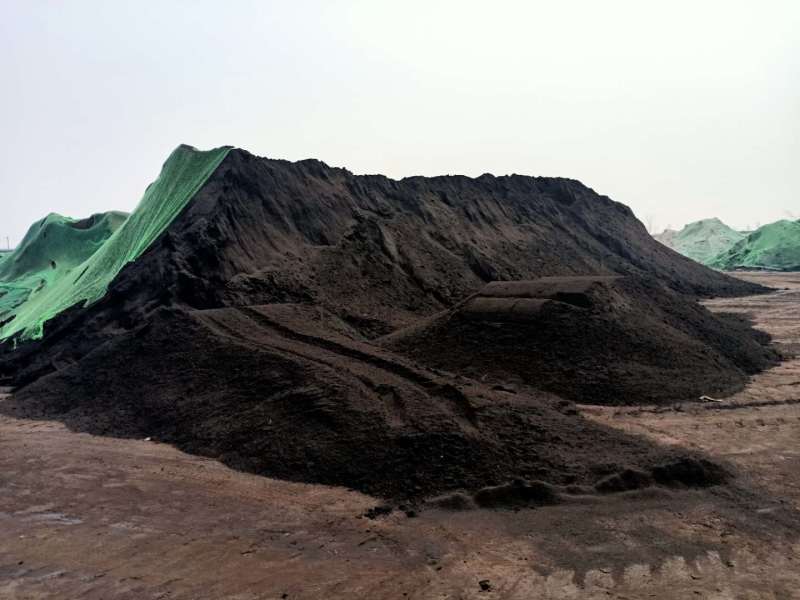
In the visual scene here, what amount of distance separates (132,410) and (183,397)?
0.98 m

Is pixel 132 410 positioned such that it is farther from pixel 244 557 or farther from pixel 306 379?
pixel 244 557

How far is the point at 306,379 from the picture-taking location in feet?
32.2

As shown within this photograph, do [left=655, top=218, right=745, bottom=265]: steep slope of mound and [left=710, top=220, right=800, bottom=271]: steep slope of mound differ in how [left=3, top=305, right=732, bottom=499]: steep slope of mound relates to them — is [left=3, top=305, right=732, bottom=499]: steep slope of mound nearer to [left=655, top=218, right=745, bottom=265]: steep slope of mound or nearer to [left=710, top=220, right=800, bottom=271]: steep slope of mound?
[left=710, top=220, right=800, bottom=271]: steep slope of mound

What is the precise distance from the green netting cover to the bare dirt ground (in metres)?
10.8

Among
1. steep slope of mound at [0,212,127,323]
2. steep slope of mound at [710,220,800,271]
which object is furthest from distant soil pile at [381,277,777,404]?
steep slope of mound at [710,220,800,271]

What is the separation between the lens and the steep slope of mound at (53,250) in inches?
974

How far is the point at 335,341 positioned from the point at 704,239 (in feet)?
246

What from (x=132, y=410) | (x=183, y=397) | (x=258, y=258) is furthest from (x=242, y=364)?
(x=258, y=258)

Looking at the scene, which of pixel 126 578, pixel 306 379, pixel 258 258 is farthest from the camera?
pixel 258 258

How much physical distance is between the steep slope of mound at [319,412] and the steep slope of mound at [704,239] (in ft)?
218

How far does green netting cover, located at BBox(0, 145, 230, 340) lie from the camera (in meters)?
18.1

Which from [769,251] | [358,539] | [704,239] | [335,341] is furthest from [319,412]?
[704,239]

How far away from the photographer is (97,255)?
2044 cm

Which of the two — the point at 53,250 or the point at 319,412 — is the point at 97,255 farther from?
the point at 319,412
